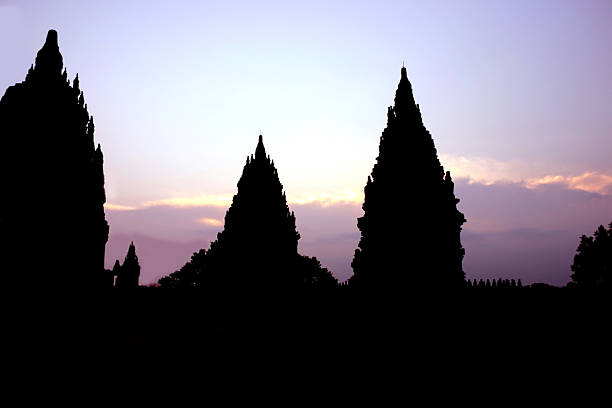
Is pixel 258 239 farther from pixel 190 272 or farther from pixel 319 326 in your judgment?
pixel 190 272

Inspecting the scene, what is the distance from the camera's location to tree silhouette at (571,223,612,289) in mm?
41781

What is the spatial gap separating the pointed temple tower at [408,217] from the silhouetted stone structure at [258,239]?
4.75m

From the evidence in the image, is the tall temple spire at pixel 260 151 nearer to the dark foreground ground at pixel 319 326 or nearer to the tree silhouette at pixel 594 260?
the dark foreground ground at pixel 319 326

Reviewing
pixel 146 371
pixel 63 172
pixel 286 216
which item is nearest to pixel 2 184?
pixel 63 172

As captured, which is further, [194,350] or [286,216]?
[286,216]

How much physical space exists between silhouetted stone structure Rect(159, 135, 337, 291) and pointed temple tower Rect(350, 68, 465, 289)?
475cm

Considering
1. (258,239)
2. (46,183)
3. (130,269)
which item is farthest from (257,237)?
(130,269)

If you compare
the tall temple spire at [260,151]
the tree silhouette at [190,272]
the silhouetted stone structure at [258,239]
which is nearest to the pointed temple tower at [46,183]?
the silhouetted stone structure at [258,239]

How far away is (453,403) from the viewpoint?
13797mm

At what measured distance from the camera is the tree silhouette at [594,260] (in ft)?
137

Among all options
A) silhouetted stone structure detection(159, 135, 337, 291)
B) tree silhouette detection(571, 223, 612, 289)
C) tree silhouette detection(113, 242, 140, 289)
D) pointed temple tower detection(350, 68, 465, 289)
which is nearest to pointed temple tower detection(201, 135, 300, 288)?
silhouetted stone structure detection(159, 135, 337, 291)

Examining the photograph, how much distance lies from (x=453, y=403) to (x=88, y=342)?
12889mm

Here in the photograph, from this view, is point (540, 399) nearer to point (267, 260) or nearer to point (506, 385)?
point (506, 385)

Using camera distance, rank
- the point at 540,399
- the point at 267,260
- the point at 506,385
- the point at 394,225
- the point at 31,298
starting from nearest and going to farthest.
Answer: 1. the point at 540,399
2. the point at 506,385
3. the point at 31,298
4. the point at 394,225
5. the point at 267,260
